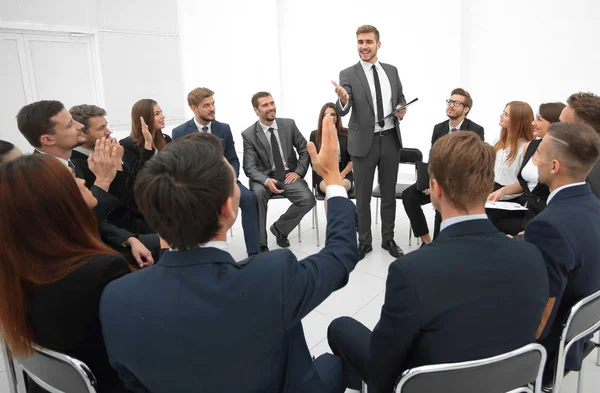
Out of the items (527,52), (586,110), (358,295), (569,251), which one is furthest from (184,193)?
(527,52)

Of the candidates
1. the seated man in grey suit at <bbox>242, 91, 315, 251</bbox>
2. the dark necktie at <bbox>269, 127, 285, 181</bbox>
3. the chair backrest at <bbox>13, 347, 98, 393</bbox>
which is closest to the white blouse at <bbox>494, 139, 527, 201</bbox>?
the seated man in grey suit at <bbox>242, 91, 315, 251</bbox>

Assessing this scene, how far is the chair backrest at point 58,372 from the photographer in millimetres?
1147

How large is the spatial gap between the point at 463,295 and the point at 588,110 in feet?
6.04

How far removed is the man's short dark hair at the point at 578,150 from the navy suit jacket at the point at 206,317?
125 centimetres

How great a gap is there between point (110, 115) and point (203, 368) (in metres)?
6.86

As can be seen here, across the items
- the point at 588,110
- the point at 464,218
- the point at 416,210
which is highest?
the point at 588,110

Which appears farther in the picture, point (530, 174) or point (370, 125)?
point (370, 125)

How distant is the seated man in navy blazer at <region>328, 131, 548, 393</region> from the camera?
1.10 meters

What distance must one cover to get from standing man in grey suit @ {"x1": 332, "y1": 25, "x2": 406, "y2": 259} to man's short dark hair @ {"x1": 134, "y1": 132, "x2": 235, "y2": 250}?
255cm

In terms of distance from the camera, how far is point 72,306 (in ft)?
3.86

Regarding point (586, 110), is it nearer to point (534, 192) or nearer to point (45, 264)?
point (534, 192)

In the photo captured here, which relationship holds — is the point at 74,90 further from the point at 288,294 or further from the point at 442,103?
the point at 288,294

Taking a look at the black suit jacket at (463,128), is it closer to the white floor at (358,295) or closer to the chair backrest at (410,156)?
the chair backrest at (410,156)

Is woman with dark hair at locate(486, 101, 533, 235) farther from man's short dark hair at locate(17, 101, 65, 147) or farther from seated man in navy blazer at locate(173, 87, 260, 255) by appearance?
man's short dark hair at locate(17, 101, 65, 147)
